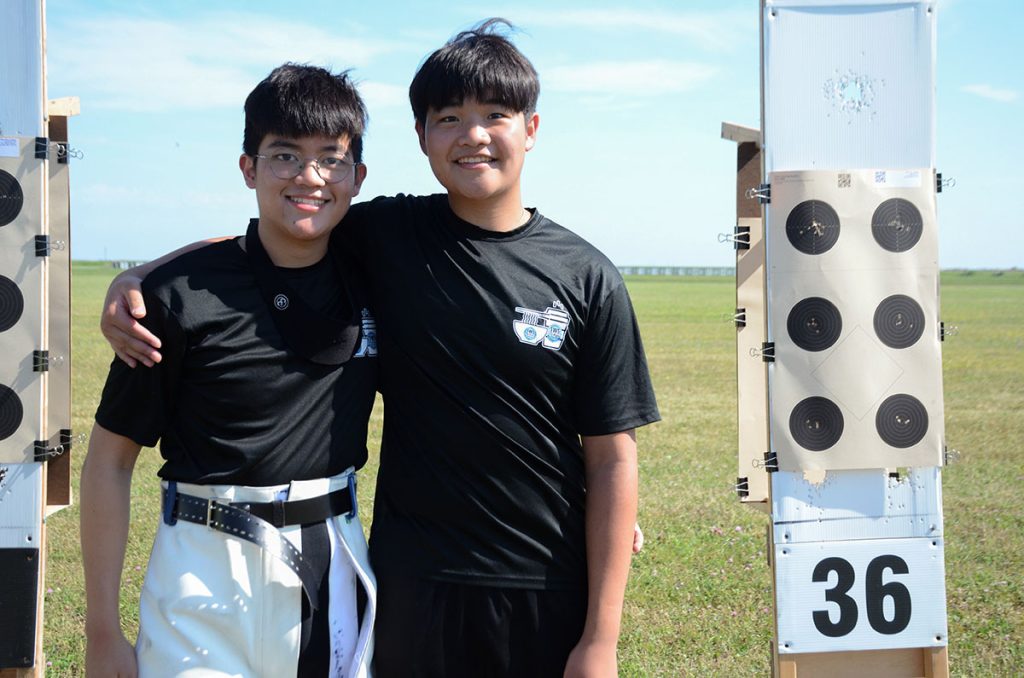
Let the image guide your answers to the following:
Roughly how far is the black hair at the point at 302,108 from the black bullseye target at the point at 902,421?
2.29m

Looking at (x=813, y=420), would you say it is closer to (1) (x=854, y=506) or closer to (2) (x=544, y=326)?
(1) (x=854, y=506)

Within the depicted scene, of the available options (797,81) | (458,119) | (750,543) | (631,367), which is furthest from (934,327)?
(750,543)

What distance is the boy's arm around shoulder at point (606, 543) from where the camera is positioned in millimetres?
2604

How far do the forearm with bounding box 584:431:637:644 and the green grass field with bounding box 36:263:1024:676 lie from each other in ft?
7.70

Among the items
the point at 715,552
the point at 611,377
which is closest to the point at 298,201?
the point at 611,377

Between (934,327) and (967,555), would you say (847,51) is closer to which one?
(934,327)

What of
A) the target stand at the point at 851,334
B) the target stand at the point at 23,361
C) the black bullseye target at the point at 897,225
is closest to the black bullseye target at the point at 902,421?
the target stand at the point at 851,334

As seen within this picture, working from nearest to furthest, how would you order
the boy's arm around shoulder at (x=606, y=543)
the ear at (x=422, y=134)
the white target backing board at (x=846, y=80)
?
the boy's arm around shoulder at (x=606, y=543), the ear at (x=422, y=134), the white target backing board at (x=846, y=80)

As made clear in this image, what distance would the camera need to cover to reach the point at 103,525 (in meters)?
2.46

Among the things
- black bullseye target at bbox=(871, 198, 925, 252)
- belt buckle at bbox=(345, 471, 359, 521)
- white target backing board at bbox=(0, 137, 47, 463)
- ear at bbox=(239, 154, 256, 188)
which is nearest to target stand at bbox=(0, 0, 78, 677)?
white target backing board at bbox=(0, 137, 47, 463)

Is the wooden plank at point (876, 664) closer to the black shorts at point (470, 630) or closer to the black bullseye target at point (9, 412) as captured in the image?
the black shorts at point (470, 630)

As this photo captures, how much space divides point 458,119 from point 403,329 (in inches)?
24.8

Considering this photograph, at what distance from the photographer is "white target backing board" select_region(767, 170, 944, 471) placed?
3.71m

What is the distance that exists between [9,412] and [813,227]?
10.3 feet
